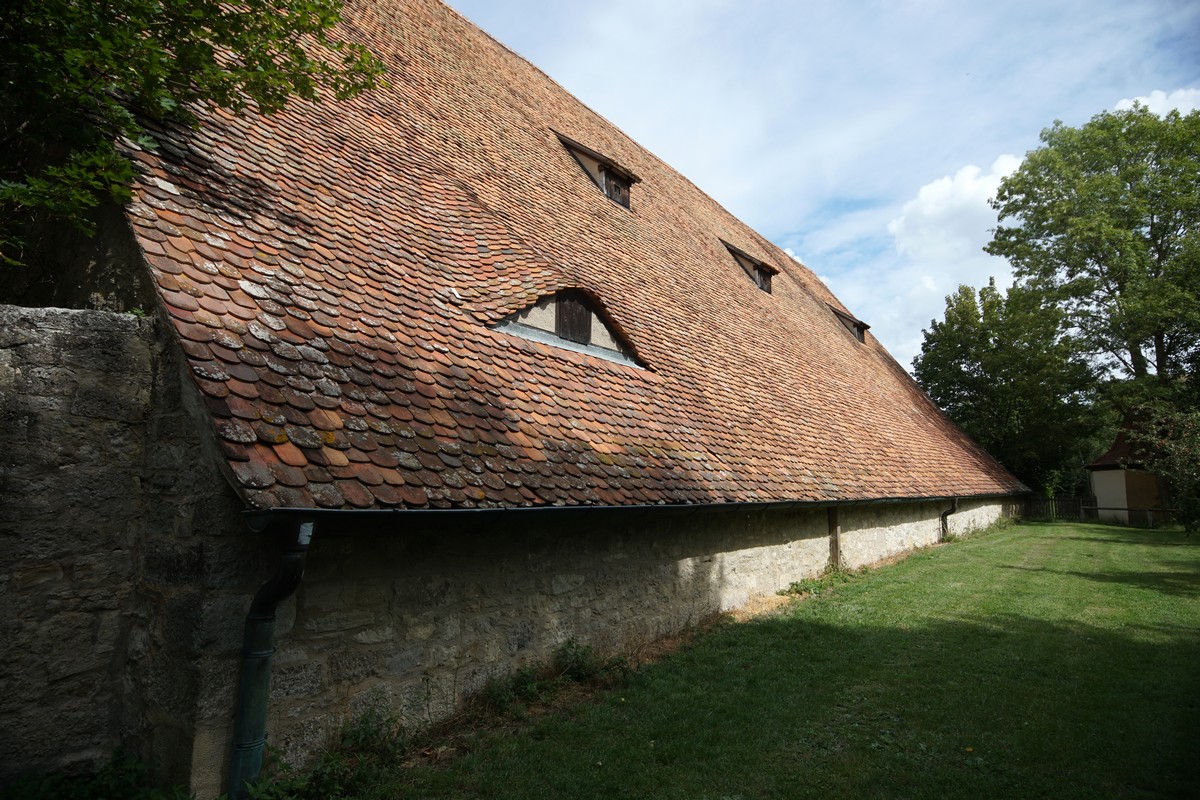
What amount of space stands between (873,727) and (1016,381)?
30554 millimetres

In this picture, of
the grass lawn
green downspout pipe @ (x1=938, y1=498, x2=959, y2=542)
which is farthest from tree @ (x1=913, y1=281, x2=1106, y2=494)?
the grass lawn

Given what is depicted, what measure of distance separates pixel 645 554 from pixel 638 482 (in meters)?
1.06

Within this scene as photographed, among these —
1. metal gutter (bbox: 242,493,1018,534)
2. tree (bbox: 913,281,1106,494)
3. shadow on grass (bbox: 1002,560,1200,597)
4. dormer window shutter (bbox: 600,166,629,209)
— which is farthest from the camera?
tree (bbox: 913,281,1106,494)

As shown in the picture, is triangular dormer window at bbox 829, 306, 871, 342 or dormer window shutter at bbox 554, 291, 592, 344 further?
triangular dormer window at bbox 829, 306, 871, 342

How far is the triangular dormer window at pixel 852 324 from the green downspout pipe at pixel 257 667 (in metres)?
18.6

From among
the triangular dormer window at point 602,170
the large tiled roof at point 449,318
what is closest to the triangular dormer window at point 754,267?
the large tiled roof at point 449,318

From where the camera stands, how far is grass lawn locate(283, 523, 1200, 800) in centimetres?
415

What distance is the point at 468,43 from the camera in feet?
39.6

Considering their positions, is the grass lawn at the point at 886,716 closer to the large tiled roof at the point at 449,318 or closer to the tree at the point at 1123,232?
the large tiled roof at the point at 449,318

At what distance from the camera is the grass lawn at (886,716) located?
4152 millimetres

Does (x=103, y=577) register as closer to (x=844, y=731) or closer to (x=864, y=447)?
(x=844, y=731)

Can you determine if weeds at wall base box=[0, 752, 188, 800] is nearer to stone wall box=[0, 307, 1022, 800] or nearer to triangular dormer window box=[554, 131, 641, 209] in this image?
stone wall box=[0, 307, 1022, 800]

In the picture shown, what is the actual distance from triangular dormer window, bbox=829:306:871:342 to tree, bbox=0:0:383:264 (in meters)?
17.2

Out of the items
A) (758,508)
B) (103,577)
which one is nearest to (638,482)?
(758,508)
